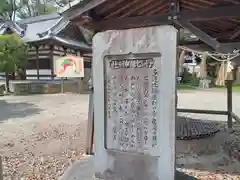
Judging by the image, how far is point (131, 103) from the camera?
302cm

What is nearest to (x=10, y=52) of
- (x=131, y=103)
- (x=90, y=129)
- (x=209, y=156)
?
(x=90, y=129)

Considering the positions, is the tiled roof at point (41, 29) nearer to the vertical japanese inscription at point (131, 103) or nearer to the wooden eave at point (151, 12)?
the wooden eave at point (151, 12)

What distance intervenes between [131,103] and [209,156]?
253 cm

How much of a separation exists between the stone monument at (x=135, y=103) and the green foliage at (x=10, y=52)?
13690 mm

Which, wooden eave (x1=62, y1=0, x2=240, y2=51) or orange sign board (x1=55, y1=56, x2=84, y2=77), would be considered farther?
orange sign board (x1=55, y1=56, x2=84, y2=77)

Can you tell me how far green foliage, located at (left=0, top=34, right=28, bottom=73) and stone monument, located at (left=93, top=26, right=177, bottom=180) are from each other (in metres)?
13.7

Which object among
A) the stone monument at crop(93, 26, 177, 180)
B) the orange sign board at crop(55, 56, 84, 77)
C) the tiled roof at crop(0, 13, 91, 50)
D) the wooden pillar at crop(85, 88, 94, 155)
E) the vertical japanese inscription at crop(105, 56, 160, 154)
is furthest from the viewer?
the tiled roof at crop(0, 13, 91, 50)

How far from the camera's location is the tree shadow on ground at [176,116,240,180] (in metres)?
4.22

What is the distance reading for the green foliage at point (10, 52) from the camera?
50.4 feet

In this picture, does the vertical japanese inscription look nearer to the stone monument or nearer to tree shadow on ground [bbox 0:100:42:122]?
the stone monument

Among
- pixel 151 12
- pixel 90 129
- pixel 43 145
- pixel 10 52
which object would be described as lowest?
pixel 43 145

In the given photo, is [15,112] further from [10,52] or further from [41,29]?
[41,29]

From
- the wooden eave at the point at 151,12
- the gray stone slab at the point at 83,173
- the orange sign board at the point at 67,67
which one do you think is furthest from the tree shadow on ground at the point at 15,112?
the gray stone slab at the point at 83,173

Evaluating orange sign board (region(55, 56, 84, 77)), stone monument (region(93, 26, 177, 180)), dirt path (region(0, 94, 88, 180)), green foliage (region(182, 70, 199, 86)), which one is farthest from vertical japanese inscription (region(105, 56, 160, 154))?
green foliage (region(182, 70, 199, 86))
